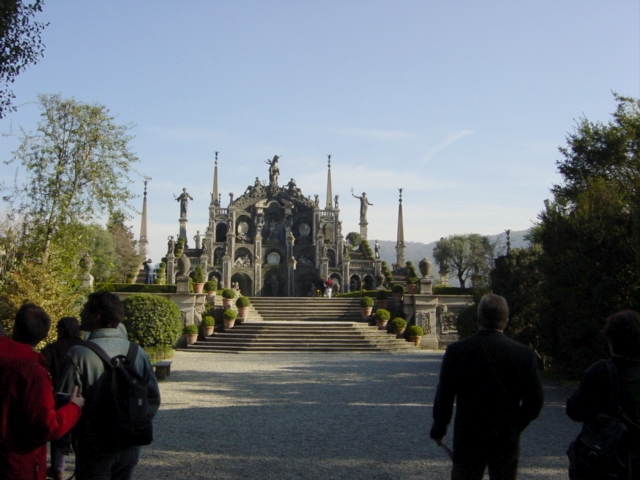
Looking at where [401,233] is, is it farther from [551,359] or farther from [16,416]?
[16,416]

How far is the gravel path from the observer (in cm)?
757

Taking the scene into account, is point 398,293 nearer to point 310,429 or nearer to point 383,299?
point 383,299

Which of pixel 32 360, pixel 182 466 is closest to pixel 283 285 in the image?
pixel 182 466

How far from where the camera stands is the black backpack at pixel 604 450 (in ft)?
12.3

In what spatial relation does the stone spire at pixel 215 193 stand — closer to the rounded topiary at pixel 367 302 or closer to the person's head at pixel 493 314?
the rounded topiary at pixel 367 302

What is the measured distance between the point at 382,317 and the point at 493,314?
25.2 meters

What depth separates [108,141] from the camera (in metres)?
21.5

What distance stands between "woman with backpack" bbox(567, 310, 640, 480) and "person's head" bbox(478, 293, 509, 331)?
0.61m

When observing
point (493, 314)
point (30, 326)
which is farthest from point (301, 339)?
point (30, 326)

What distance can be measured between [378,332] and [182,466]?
21209 mm

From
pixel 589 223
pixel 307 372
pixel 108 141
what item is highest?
pixel 108 141

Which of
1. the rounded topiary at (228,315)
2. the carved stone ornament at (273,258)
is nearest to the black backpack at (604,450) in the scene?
the rounded topiary at (228,315)

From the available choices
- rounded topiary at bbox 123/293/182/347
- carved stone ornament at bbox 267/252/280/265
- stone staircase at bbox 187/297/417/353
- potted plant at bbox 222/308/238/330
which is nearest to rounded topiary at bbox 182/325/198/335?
stone staircase at bbox 187/297/417/353

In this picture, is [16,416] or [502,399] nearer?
[16,416]
